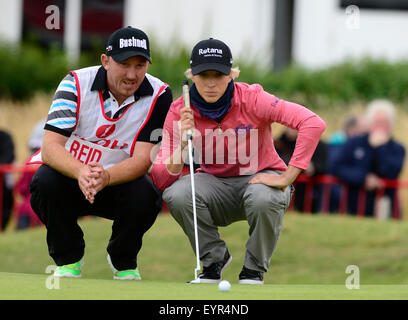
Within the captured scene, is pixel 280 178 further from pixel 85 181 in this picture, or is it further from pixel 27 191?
pixel 27 191

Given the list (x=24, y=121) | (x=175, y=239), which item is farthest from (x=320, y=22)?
(x=175, y=239)

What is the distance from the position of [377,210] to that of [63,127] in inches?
263

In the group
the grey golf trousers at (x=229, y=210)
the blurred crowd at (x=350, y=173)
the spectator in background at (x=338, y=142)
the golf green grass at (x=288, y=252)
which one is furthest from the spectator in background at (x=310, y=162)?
the grey golf trousers at (x=229, y=210)

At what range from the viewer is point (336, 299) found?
180 inches

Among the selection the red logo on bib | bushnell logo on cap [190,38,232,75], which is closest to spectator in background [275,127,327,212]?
the red logo on bib

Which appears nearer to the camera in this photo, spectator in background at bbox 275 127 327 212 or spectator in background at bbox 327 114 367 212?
spectator in background at bbox 275 127 327 212

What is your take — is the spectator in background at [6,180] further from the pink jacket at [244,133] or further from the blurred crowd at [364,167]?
the pink jacket at [244,133]

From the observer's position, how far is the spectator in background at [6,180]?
11.5 meters

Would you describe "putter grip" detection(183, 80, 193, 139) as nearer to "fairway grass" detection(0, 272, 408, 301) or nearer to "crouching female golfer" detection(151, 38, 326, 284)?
"crouching female golfer" detection(151, 38, 326, 284)

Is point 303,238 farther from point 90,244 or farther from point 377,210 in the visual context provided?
point 90,244

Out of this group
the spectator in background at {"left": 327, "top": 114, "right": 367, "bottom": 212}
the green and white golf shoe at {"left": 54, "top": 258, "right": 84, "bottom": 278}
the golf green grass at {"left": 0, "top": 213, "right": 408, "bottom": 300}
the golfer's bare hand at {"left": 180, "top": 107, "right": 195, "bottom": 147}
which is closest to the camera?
the golfer's bare hand at {"left": 180, "top": 107, "right": 195, "bottom": 147}

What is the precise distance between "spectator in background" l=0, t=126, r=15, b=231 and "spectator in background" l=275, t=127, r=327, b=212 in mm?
3518

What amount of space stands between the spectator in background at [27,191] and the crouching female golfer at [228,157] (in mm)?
4766

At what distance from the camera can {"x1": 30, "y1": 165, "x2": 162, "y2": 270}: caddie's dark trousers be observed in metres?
6.36
